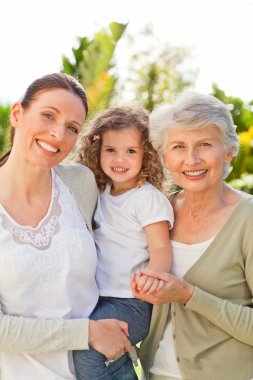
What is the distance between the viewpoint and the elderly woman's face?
10.3 ft

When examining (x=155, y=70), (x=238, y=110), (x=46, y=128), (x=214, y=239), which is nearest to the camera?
(x=46, y=128)

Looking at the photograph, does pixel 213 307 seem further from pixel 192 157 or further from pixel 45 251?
pixel 45 251

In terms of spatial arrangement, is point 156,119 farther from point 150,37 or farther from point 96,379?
point 150,37

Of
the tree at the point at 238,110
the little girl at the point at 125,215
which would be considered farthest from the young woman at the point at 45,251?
the tree at the point at 238,110

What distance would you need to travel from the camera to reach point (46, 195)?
3.19m

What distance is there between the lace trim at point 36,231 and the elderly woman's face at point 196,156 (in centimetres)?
67

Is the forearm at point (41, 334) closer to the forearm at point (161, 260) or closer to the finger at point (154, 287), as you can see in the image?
the finger at point (154, 287)

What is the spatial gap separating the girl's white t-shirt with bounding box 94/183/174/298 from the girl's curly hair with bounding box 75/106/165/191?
0.13m

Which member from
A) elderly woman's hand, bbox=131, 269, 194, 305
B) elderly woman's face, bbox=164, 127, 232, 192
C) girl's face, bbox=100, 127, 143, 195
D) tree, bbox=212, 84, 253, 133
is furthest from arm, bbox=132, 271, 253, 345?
tree, bbox=212, 84, 253, 133

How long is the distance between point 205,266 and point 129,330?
494 millimetres

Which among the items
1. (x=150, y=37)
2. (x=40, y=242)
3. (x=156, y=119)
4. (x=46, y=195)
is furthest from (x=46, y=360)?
(x=150, y=37)

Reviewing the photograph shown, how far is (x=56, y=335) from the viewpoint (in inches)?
113

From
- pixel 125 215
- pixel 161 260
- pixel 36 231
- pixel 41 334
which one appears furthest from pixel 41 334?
pixel 125 215

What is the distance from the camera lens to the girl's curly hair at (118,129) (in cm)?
344
